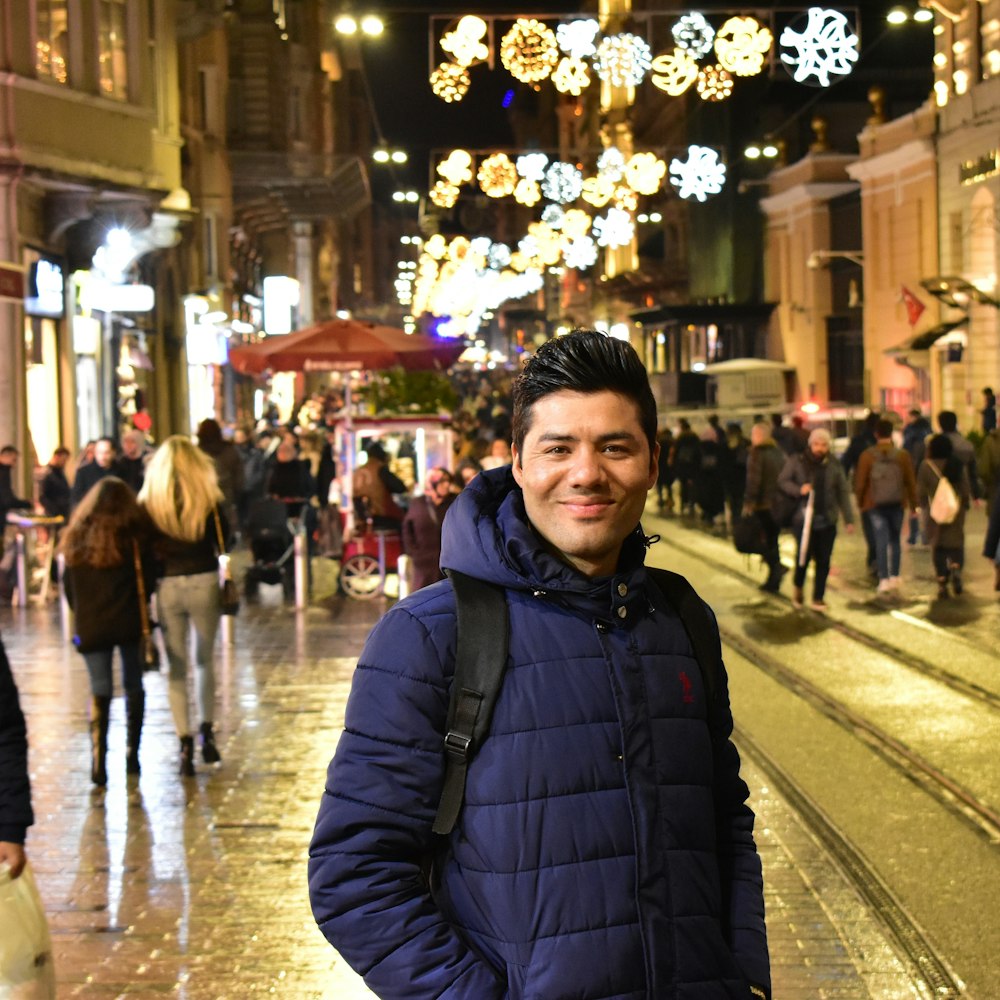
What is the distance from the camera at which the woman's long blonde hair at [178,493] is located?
10078mm

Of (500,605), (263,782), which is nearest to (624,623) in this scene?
(500,605)

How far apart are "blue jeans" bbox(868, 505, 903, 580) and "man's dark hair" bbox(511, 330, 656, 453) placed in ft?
53.2

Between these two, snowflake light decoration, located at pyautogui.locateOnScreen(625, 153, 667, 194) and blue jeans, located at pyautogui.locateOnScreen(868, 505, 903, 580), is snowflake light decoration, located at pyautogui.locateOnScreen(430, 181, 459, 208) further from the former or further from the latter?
blue jeans, located at pyautogui.locateOnScreen(868, 505, 903, 580)

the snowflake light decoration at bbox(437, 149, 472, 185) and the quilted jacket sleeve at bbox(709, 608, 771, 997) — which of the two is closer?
the quilted jacket sleeve at bbox(709, 608, 771, 997)

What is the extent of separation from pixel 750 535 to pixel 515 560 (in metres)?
16.5

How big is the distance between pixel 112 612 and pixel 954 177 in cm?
3407

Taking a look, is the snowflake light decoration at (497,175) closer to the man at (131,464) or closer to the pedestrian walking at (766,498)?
the man at (131,464)

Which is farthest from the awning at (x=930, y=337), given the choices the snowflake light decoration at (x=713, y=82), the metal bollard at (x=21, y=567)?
the metal bollard at (x=21, y=567)

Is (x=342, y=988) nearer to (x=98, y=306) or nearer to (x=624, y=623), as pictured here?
(x=624, y=623)

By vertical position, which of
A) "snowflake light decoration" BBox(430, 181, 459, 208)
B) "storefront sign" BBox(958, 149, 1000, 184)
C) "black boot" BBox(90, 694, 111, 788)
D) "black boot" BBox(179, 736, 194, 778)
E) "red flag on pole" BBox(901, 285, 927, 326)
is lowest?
"black boot" BBox(179, 736, 194, 778)

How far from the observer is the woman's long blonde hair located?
33.1 ft

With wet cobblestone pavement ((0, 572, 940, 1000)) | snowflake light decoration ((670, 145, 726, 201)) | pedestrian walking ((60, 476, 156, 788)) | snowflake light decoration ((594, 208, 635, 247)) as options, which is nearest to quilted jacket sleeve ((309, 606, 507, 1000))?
wet cobblestone pavement ((0, 572, 940, 1000))

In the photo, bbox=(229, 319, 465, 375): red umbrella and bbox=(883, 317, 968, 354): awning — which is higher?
→ bbox=(883, 317, 968, 354): awning

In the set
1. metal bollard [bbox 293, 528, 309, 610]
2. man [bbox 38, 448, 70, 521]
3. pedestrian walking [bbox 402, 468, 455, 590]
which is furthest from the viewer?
man [bbox 38, 448, 70, 521]
